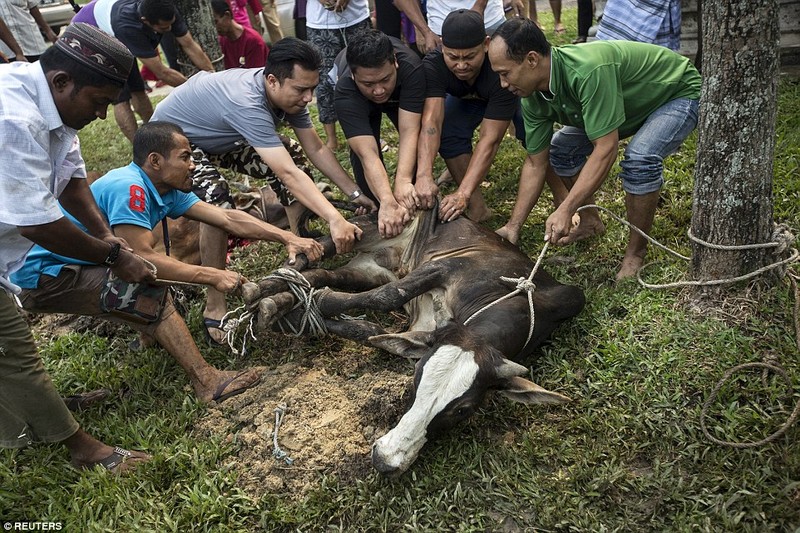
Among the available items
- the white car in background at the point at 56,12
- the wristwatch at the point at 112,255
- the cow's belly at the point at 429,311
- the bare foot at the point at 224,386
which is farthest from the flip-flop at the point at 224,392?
the white car in background at the point at 56,12

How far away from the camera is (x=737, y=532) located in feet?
9.64

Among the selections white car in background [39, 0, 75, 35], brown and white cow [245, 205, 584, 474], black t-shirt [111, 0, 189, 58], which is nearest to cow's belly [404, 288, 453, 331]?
brown and white cow [245, 205, 584, 474]

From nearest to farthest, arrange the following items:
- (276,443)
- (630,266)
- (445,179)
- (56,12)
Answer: (276,443)
(630,266)
(445,179)
(56,12)

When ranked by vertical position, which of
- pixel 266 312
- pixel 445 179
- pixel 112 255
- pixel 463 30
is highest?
pixel 463 30

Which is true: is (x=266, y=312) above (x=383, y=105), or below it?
below

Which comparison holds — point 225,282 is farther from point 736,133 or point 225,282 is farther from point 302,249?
point 736,133

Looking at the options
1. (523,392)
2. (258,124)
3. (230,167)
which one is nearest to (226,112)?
(258,124)

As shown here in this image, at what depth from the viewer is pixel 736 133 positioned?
363cm

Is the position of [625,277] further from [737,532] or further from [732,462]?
[737,532]

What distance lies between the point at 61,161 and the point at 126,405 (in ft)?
5.25

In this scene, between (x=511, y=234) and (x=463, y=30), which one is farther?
(x=511, y=234)

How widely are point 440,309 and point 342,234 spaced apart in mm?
935

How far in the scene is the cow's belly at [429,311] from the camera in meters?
4.51

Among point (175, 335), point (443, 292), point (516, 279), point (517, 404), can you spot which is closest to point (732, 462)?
point (517, 404)
